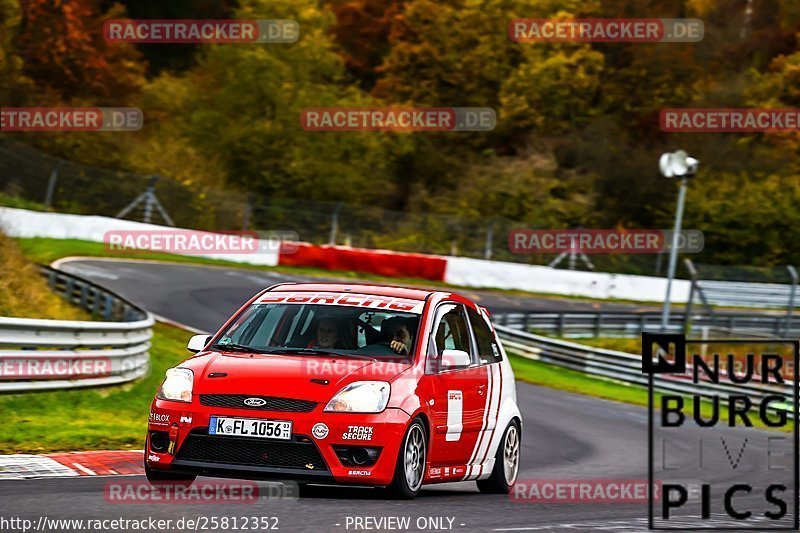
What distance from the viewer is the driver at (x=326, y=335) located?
897cm

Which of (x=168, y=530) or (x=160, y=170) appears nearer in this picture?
(x=168, y=530)

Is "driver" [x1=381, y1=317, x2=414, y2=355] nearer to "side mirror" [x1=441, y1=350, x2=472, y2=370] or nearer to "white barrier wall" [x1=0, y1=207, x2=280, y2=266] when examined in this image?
"side mirror" [x1=441, y1=350, x2=472, y2=370]

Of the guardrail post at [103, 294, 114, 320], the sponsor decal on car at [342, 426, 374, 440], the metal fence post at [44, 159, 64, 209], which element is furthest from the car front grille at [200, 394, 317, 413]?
the metal fence post at [44, 159, 64, 209]

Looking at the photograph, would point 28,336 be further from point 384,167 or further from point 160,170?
point 384,167

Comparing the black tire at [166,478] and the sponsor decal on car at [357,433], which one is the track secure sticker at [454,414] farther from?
the black tire at [166,478]

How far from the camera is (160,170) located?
155 feet

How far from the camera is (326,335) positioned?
899 centimetres

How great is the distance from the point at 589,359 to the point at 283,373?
19429mm

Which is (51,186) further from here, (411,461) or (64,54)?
(411,461)

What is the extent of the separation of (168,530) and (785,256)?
45.4 metres

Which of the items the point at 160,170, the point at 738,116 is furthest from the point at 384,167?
the point at 738,116

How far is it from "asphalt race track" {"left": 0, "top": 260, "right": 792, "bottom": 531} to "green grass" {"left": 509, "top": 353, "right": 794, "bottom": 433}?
4.88ft

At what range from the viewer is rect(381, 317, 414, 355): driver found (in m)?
8.93

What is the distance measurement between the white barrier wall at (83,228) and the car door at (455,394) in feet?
80.5
